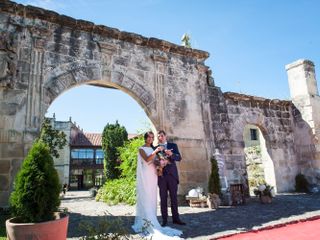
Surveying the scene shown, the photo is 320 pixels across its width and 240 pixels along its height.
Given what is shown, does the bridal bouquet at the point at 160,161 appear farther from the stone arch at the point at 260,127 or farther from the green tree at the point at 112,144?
the green tree at the point at 112,144

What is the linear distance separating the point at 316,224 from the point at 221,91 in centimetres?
541

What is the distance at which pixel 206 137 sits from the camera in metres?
8.34

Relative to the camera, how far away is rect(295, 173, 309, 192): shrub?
34.3 ft

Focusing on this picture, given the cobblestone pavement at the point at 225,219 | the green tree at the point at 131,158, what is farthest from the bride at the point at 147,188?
the green tree at the point at 131,158

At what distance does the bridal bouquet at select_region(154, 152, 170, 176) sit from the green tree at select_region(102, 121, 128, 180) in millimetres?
15632

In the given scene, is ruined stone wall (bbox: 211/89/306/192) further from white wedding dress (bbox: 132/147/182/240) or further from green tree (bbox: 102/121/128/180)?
green tree (bbox: 102/121/128/180)

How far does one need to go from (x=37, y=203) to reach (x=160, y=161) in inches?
90.5

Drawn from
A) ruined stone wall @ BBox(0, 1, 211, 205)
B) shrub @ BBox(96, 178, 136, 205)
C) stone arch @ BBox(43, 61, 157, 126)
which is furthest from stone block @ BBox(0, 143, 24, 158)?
shrub @ BBox(96, 178, 136, 205)

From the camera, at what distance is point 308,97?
35.1ft

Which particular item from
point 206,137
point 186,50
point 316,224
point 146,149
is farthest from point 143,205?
point 186,50

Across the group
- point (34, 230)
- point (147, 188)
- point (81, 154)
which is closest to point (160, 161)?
point (147, 188)

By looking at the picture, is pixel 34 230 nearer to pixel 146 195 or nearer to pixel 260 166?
pixel 146 195

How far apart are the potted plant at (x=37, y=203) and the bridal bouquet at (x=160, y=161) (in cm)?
195

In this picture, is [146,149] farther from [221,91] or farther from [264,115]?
[264,115]
